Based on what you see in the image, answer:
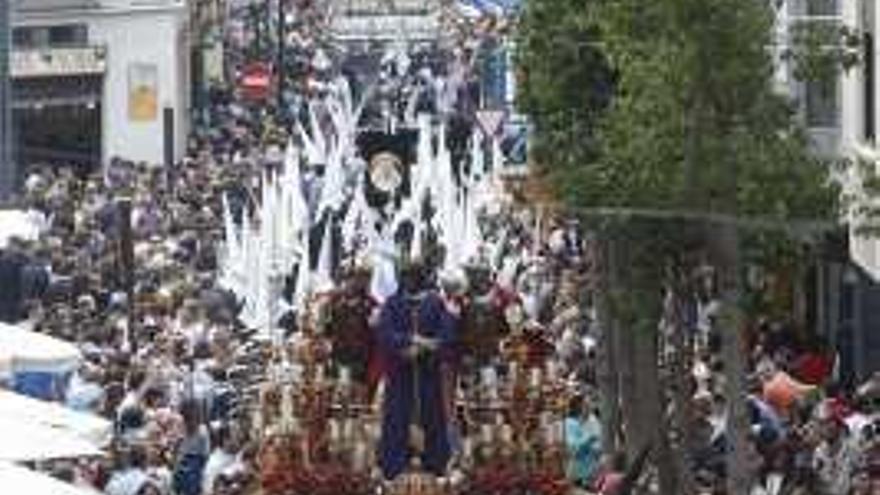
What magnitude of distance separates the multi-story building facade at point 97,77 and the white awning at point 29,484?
41.1m

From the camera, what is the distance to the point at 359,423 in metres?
19.4

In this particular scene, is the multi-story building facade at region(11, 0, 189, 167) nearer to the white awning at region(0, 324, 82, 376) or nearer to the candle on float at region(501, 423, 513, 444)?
the white awning at region(0, 324, 82, 376)

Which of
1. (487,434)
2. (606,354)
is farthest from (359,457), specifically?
(606,354)

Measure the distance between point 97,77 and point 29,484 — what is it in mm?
44016

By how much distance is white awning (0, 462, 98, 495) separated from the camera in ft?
54.2

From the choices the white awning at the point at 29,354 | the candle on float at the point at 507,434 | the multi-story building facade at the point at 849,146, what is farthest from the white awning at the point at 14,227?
the candle on float at the point at 507,434

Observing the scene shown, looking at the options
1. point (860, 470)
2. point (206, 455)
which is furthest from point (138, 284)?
point (860, 470)

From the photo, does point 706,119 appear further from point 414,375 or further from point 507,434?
point 414,375

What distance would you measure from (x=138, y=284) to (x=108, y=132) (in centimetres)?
2442

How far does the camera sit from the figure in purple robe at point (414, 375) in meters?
19.3

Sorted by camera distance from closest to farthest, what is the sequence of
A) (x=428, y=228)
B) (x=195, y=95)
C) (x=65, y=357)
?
1. (x=65, y=357)
2. (x=428, y=228)
3. (x=195, y=95)

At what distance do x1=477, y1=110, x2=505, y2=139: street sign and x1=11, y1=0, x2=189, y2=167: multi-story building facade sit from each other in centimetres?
1298

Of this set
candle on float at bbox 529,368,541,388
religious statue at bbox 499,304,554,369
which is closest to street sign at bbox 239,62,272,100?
religious statue at bbox 499,304,554,369

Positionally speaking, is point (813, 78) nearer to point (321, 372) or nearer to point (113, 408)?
point (321, 372)
